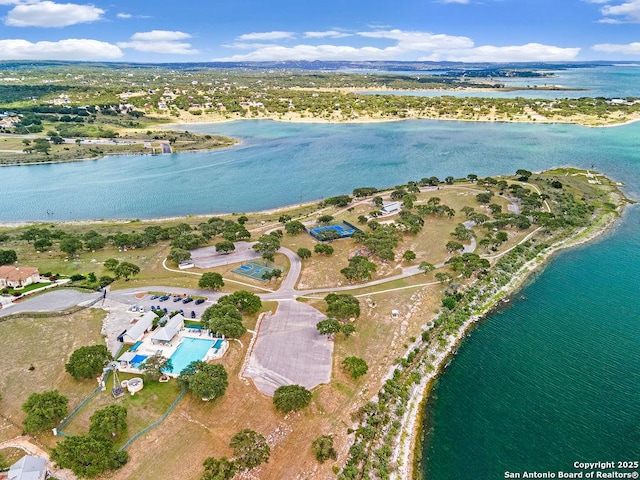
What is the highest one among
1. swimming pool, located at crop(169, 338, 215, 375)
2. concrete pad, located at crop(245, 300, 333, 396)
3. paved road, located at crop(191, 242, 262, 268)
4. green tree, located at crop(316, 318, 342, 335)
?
green tree, located at crop(316, 318, 342, 335)

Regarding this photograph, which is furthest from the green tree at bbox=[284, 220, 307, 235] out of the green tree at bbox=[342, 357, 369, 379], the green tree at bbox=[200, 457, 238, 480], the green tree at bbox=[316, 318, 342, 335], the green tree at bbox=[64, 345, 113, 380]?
the green tree at bbox=[200, 457, 238, 480]

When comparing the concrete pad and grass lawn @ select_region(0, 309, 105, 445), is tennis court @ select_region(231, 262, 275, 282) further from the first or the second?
grass lawn @ select_region(0, 309, 105, 445)

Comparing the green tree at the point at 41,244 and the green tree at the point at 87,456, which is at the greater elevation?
the green tree at the point at 87,456

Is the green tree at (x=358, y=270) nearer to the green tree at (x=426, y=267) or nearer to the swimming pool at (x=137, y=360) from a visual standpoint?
the green tree at (x=426, y=267)

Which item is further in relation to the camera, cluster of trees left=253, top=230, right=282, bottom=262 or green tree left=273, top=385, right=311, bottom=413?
cluster of trees left=253, top=230, right=282, bottom=262

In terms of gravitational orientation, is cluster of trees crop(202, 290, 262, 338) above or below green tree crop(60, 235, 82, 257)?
above

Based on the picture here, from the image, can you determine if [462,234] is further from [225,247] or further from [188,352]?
[188,352]

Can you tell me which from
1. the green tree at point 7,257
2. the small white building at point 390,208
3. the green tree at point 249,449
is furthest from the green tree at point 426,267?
the green tree at point 7,257
